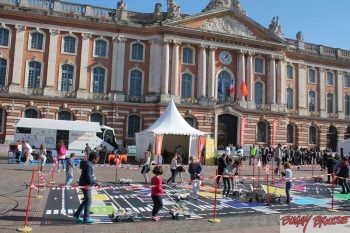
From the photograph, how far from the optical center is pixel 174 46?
36531mm

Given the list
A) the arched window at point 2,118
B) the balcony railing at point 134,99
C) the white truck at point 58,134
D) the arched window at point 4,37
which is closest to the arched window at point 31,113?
the arched window at point 2,118

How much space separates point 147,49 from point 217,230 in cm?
2964

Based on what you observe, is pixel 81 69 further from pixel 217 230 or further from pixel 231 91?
pixel 217 230

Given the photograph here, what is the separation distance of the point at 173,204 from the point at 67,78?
25.0 meters

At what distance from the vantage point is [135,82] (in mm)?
36594

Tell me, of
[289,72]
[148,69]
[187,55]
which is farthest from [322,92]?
[148,69]

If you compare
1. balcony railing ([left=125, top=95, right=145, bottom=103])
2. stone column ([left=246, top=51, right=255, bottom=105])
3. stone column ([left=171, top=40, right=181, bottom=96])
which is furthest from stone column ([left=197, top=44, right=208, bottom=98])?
balcony railing ([left=125, top=95, right=145, bottom=103])

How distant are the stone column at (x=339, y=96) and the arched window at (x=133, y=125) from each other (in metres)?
24.0

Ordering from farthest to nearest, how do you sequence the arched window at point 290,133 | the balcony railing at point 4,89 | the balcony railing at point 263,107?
the arched window at point 290,133 → the balcony railing at point 263,107 → the balcony railing at point 4,89

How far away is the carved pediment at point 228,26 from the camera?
3772 cm

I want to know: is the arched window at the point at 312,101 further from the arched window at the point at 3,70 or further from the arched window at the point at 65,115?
the arched window at the point at 3,70

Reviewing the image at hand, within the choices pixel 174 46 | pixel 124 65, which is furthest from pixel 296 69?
pixel 124 65

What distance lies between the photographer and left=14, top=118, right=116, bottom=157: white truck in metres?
27.4

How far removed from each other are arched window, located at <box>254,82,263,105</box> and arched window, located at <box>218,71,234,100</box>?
9.51 ft
